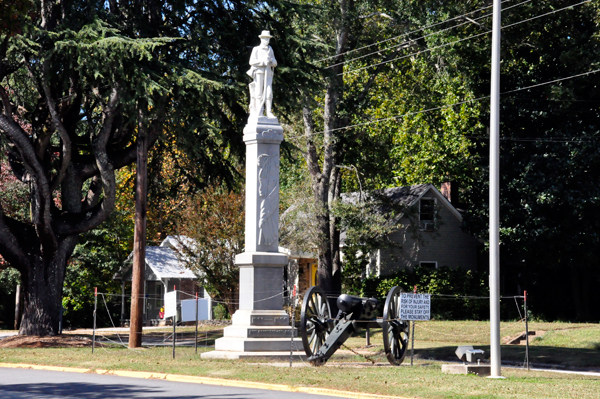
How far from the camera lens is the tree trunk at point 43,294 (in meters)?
26.4

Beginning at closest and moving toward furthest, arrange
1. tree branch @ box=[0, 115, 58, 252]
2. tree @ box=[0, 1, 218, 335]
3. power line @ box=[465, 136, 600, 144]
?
tree @ box=[0, 1, 218, 335] < tree branch @ box=[0, 115, 58, 252] < power line @ box=[465, 136, 600, 144]

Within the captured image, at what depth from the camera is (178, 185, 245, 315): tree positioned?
3706cm

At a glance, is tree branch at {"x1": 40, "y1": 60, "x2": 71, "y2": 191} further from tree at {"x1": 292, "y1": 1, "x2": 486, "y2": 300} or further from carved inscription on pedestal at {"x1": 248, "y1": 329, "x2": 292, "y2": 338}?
tree at {"x1": 292, "y1": 1, "x2": 486, "y2": 300}

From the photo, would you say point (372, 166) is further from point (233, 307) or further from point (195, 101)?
point (195, 101)

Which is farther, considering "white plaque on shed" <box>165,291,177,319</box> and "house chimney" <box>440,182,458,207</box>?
"house chimney" <box>440,182,458,207</box>

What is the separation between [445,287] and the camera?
125 ft

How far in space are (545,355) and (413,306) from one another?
752cm

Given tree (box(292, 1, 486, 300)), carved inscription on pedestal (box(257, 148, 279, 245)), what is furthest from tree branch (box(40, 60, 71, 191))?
tree (box(292, 1, 486, 300))

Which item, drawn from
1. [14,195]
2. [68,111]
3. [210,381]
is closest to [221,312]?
[14,195]

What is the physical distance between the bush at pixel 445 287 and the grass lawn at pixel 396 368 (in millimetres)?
8167

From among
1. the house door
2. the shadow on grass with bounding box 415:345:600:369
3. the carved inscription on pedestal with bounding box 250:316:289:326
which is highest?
the house door

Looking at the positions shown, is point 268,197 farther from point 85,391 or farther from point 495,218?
point 85,391

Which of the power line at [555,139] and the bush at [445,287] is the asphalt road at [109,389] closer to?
the bush at [445,287]

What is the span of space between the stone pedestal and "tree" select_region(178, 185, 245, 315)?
54.3ft
